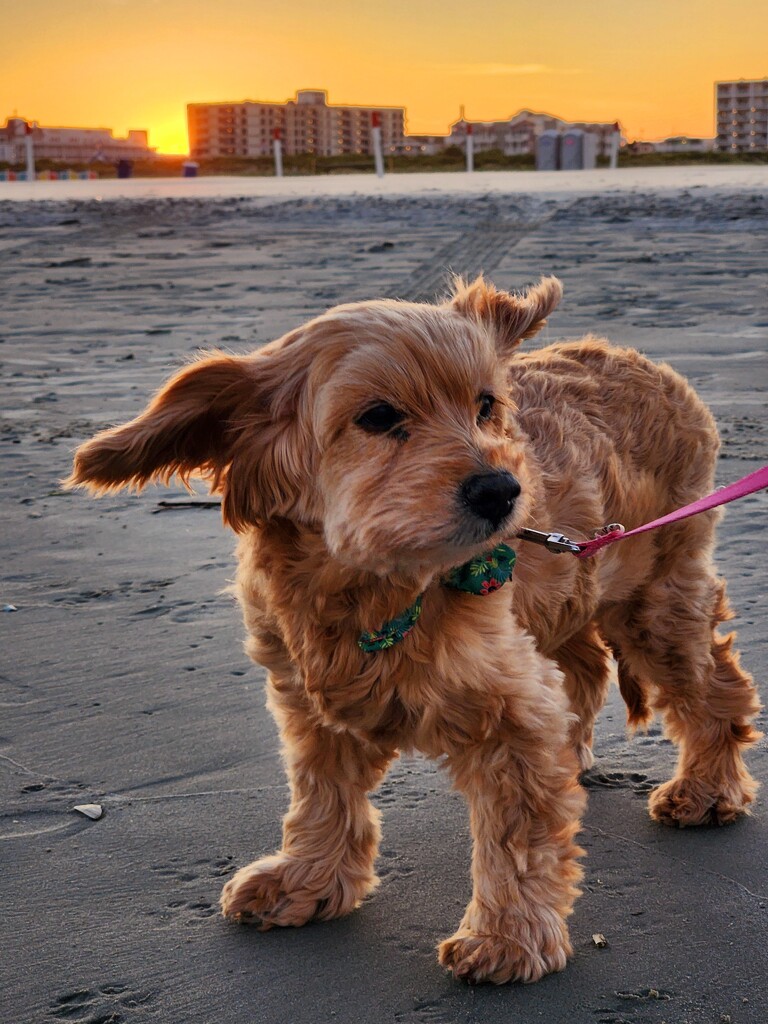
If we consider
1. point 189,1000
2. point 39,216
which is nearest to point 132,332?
point 189,1000

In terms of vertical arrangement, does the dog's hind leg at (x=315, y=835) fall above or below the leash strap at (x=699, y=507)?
below

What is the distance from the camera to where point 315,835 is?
4.05 metres

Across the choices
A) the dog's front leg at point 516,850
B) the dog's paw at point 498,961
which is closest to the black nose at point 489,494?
the dog's front leg at point 516,850

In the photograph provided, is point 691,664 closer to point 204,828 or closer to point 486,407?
point 486,407

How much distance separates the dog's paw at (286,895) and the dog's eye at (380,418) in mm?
1374

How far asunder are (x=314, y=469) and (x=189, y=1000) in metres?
1.39

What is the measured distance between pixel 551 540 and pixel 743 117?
128 m

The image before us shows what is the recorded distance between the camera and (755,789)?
4.61 meters

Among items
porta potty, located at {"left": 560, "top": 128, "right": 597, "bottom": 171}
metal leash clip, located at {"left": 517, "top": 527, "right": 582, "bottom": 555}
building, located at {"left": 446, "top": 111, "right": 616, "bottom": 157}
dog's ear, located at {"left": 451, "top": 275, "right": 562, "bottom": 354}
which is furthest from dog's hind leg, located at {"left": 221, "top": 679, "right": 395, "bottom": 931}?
building, located at {"left": 446, "top": 111, "right": 616, "bottom": 157}

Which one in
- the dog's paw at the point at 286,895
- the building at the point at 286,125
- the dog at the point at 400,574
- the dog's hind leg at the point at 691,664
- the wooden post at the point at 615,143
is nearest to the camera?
the dog at the point at 400,574

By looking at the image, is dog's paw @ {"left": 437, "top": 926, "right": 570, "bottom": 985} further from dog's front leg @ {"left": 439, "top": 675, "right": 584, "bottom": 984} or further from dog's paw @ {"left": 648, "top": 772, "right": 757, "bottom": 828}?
dog's paw @ {"left": 648, "top": 772, "right": 757, "bottom": 828}

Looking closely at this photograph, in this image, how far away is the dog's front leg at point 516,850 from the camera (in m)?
3.58

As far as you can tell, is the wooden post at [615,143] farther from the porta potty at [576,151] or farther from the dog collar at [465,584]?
the dog collar at [465,584]

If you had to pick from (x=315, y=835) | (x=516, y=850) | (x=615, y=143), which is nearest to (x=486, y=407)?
(x=516, y=850)
